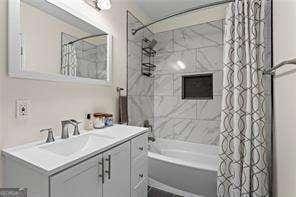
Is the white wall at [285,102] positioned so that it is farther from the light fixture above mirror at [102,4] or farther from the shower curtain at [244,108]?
the light fixture above mirror at [102,4]

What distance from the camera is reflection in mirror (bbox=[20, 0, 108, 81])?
1104 millimetres

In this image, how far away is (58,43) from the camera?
1307 mm

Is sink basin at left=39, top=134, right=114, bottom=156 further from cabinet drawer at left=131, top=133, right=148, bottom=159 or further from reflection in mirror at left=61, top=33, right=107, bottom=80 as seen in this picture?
reflection in mirror at left=61, top=33, right=107, bottom=80

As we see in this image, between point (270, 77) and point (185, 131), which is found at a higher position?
point (270, 77)

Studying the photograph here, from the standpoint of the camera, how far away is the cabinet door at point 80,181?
2.43ft

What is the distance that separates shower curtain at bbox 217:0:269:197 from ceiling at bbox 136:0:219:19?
775 mm

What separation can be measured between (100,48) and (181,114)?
1.60 metres

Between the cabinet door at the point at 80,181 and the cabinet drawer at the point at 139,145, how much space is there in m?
0.42

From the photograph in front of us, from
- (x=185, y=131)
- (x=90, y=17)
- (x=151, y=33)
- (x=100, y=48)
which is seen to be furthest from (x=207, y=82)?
(x=90, y=17)

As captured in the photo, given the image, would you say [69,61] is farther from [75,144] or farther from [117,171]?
[117,171]

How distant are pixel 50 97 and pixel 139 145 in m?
0.78

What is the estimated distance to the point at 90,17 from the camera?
5.20 ft

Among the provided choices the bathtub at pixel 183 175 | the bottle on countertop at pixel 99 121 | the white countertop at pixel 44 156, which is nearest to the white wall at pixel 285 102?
the bathtub at pixel 183 175

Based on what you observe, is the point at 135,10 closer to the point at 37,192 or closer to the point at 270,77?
the point at 270,77
